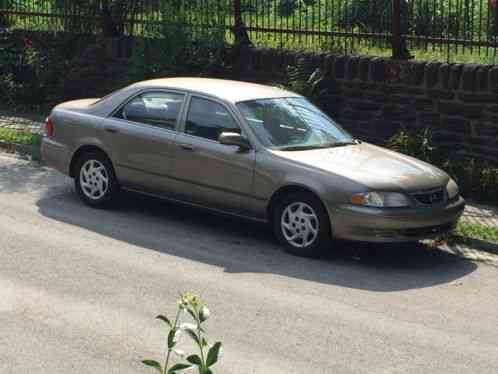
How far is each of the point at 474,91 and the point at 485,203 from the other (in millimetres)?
1475

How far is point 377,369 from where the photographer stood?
7.19m

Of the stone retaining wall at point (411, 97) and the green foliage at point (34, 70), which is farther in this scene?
the green foliage at point (34, 70)

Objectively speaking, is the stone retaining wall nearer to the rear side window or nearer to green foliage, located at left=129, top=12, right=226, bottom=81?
green foliage, located at left=129, top=12, right=226, bottom=81

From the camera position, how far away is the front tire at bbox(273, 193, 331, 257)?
1016 centimetres

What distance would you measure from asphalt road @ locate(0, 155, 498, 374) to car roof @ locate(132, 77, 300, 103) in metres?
1.35

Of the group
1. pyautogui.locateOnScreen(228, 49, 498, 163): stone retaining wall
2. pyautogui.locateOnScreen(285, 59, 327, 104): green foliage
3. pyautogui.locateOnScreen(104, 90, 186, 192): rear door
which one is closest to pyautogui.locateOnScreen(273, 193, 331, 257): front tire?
pyautogui.locateOnScreen(104, 90, 186, 192): rear door

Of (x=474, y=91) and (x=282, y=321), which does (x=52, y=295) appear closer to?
(x=282, y=321)

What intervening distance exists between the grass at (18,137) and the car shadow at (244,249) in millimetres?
3089

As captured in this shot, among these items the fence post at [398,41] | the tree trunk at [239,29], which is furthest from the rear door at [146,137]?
the tree trunk at [239,29]

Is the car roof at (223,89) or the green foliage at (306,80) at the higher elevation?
the car roof at (223,89)

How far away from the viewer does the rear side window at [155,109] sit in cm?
1139

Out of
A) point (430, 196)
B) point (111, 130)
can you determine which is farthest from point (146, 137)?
point (430, 196)

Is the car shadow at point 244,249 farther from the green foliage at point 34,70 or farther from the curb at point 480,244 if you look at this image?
the green foliage at point 34,70

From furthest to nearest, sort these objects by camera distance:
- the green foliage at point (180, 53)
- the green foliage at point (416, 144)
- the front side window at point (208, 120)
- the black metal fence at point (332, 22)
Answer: the green foliage at point (180, 53)
the black metal fence at point (332, 22)
the green foliage at point (416, 144)
the front side window at point (208, 120)
